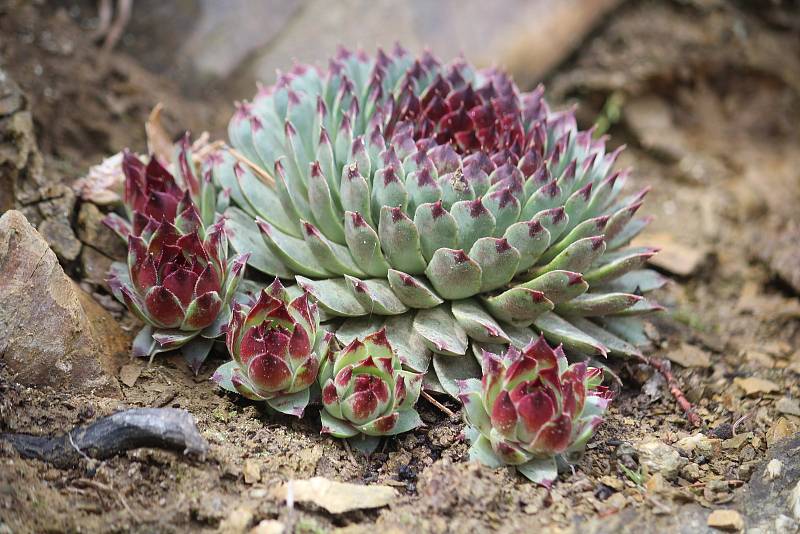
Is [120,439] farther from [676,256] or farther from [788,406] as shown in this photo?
[676,256]

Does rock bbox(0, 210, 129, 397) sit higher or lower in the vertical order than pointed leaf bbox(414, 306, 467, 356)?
lower

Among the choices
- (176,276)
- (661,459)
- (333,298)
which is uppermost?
(661,459)

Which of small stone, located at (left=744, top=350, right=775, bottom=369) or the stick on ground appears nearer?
the stick on ground

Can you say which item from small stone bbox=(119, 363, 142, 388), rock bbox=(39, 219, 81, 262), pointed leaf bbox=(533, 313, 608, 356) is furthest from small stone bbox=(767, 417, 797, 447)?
rock bbox=(39, 219, 81, 262)

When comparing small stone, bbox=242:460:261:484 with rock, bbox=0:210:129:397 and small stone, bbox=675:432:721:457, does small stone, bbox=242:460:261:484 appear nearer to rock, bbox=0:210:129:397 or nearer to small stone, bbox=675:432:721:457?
rock, bbox=0:210:129:397

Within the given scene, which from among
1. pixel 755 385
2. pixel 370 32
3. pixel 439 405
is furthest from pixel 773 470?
pixel 370 32

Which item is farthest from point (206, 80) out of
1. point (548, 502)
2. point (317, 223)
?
point (548, 502)

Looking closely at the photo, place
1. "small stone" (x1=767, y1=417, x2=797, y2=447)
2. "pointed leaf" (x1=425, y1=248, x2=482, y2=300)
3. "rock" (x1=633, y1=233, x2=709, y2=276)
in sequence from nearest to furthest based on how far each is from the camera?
"pointed leaf" (x1=425, y1=248, x2=482, y2=300) < "small stone" (x1=767, y1=417, x2=797, y2=447) < "rock" (x1=633, y1=233, x2=709, y2=276)
